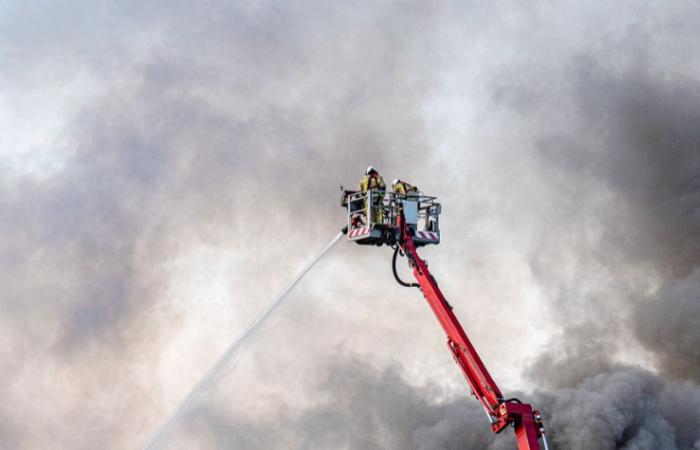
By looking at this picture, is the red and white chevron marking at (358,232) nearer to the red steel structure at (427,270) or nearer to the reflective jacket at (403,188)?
the red steel structure at (427,270)

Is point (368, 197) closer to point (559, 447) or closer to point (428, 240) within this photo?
point (428, 240)

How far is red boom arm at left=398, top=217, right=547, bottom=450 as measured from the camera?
16281mm

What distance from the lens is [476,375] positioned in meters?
17.2

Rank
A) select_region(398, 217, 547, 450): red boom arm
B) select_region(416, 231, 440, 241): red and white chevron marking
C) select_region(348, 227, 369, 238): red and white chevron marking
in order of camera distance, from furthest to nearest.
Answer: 1. select_region(416, 231, 440, 241): red and white chevron marking
2. select_region(348, 227, 369, 238): red and white chevron marking
3. select_region(398, 217, 547, 450): red boom arm

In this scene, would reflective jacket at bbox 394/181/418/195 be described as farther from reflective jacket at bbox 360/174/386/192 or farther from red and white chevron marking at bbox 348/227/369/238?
red and white chevron marking at bbox 348/227/369/238

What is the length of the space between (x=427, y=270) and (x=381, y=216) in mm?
1759

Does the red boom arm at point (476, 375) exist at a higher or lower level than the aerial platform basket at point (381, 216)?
lower

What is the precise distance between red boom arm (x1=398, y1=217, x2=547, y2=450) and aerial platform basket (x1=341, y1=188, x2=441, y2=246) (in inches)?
10.4

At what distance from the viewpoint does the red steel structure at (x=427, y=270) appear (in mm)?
16375

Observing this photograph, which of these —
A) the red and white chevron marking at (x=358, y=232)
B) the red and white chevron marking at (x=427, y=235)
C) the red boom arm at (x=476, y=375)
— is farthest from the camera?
the red and white chevron marking at (x=427, y=235)

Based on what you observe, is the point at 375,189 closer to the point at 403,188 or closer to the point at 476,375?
the point at 403,188

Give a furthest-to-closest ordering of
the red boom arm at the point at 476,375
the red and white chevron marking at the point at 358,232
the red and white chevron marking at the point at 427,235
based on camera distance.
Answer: the red and white chevron marking at the point at 427,235, the red and white chevron marking at the point at 358,232, the red boom arm at the point at 476,375

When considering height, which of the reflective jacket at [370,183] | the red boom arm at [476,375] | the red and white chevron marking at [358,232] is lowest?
the red boom arm at [476,375]

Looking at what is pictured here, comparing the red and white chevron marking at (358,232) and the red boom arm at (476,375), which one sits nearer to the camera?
the red boom arm at (476,375)
